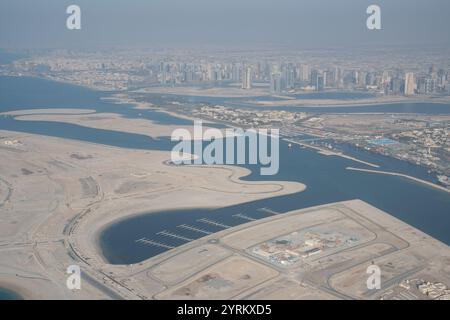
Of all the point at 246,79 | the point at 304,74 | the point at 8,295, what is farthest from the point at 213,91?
the point at 8,295

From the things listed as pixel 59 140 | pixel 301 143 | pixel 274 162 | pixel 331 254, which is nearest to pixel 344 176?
pixel 274 162

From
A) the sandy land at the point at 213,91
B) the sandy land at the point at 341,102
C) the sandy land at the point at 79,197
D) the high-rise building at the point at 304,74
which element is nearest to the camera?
the sandy land at the point at 79,197

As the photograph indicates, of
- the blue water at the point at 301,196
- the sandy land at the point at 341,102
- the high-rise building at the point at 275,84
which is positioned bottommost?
the blue water at the point at 301,196

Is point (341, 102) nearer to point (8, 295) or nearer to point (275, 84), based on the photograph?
point (275, 84)

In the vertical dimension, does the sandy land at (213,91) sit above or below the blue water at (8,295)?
above

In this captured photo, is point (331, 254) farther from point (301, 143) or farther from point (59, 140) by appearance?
point (59, 140)

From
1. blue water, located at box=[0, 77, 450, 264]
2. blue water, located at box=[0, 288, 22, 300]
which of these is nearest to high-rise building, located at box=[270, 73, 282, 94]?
blue water, located at box=[0, 77, 450, 264]

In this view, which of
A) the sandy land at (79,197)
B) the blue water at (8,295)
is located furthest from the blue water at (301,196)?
the blue water at (8,295)

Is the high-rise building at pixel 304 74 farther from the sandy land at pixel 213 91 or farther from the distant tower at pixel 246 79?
the distant tower at pixel 246 79
